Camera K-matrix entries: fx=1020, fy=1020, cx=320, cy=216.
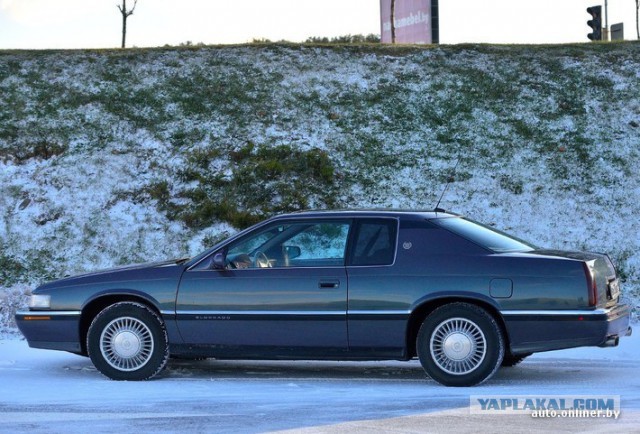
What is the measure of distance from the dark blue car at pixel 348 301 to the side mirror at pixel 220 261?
17 millimetres

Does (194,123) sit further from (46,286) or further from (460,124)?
(46,286)

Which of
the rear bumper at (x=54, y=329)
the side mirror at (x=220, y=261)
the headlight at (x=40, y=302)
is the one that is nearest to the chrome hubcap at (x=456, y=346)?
the side mirror at (x=220, y=261)

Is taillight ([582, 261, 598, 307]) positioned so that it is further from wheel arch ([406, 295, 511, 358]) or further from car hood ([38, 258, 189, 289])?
car hood ([38, 258, 189, 289])

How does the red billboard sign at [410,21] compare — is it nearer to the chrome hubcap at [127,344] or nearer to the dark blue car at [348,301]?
the dark blue car at [348,301]

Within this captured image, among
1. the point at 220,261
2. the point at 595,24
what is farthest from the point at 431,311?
the point at 595,24

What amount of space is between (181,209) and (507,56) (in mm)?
9106

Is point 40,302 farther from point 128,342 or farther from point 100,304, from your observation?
point 128,342

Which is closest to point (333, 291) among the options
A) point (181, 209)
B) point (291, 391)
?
point (291, 391)

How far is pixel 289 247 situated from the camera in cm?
859

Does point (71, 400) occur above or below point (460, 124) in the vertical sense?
below

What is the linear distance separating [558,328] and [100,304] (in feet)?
12.8

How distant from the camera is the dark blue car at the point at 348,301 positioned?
8.01 metres

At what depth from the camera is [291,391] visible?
26.1ft

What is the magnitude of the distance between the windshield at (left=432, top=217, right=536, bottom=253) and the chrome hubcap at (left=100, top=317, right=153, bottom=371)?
266cm
